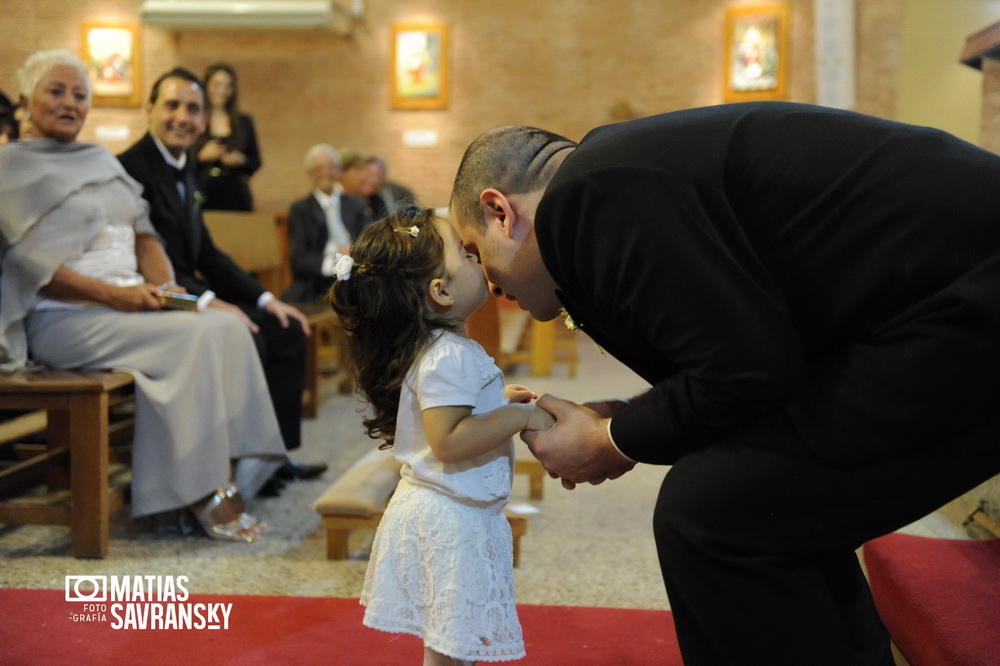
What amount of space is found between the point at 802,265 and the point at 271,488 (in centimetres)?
303

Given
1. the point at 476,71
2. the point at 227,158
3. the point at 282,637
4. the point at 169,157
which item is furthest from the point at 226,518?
the point at 476,71

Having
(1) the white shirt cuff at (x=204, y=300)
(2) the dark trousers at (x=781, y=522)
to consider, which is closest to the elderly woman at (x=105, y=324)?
(1) the white shirt cuff at (x=204, y=300)

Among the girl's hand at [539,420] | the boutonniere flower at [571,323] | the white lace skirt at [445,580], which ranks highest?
the boutonniere flower at [571,323]

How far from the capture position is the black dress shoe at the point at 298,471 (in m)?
4.38

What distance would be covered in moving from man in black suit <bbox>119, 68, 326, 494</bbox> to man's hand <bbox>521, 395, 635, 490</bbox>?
2156 mm

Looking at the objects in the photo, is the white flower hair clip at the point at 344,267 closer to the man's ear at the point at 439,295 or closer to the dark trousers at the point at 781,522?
the man's ear at the point at 439,295

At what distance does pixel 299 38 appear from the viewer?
11625 mm

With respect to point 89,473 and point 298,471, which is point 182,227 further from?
point 89,473

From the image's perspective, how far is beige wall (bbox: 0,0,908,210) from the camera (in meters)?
11.2

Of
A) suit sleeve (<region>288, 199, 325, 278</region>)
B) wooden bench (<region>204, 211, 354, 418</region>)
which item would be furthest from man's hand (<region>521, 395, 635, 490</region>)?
suit sleeve (<region>288, 199, 325, 278</region>)

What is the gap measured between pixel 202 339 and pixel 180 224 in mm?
884

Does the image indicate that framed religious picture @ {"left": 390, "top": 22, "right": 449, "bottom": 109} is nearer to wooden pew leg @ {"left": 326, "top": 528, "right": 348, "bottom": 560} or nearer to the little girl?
wooden pew leg @ {"left": 326, "top": 528, "right": 348, "bottom": 560}

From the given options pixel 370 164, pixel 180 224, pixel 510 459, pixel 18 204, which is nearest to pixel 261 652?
pixel 510 459

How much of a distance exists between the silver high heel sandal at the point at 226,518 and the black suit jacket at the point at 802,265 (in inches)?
88.5
